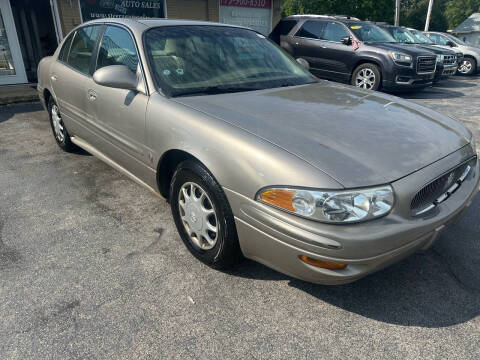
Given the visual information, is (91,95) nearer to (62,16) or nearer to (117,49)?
(117,49)

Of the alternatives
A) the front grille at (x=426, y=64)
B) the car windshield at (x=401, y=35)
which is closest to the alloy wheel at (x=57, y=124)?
the front grille at (x=426, y=64)

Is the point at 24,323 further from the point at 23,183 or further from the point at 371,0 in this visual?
the point at 371,0

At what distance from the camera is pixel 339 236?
5.92ft

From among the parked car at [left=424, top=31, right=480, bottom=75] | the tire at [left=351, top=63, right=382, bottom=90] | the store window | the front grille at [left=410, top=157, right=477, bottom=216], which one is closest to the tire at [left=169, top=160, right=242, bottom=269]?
the front grille at [left=410, top=157, right=477, bottom=216]

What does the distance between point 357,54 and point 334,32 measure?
103 cm

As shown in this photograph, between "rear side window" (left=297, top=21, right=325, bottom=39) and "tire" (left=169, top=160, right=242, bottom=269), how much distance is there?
27.3ft

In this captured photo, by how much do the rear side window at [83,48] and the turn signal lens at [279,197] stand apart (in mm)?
2550

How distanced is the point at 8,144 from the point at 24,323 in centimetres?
391

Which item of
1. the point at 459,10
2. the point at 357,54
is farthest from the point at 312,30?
the point at 459,10

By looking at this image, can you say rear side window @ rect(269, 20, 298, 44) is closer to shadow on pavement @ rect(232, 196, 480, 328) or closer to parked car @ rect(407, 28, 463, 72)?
parked car @ rect(407, 28, 463, 72)

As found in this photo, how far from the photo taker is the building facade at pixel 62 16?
9.11 m

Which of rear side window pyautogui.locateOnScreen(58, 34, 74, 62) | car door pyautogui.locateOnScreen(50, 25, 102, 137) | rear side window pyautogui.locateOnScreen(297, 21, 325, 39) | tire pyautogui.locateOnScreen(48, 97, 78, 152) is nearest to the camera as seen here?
car door pyautogui.locateOnScreen(50, 25, 102, 137)

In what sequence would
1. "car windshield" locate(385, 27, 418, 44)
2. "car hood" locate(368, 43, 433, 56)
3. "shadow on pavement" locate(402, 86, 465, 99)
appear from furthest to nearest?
"car windshield" locate(385, 27, 418, 44), "shadow on pavement" locate(402, 86, 465, 99), "car hood" locate(368, 43, 433, 56)

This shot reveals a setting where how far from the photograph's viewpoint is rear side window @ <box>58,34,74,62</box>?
4186 millimetres
